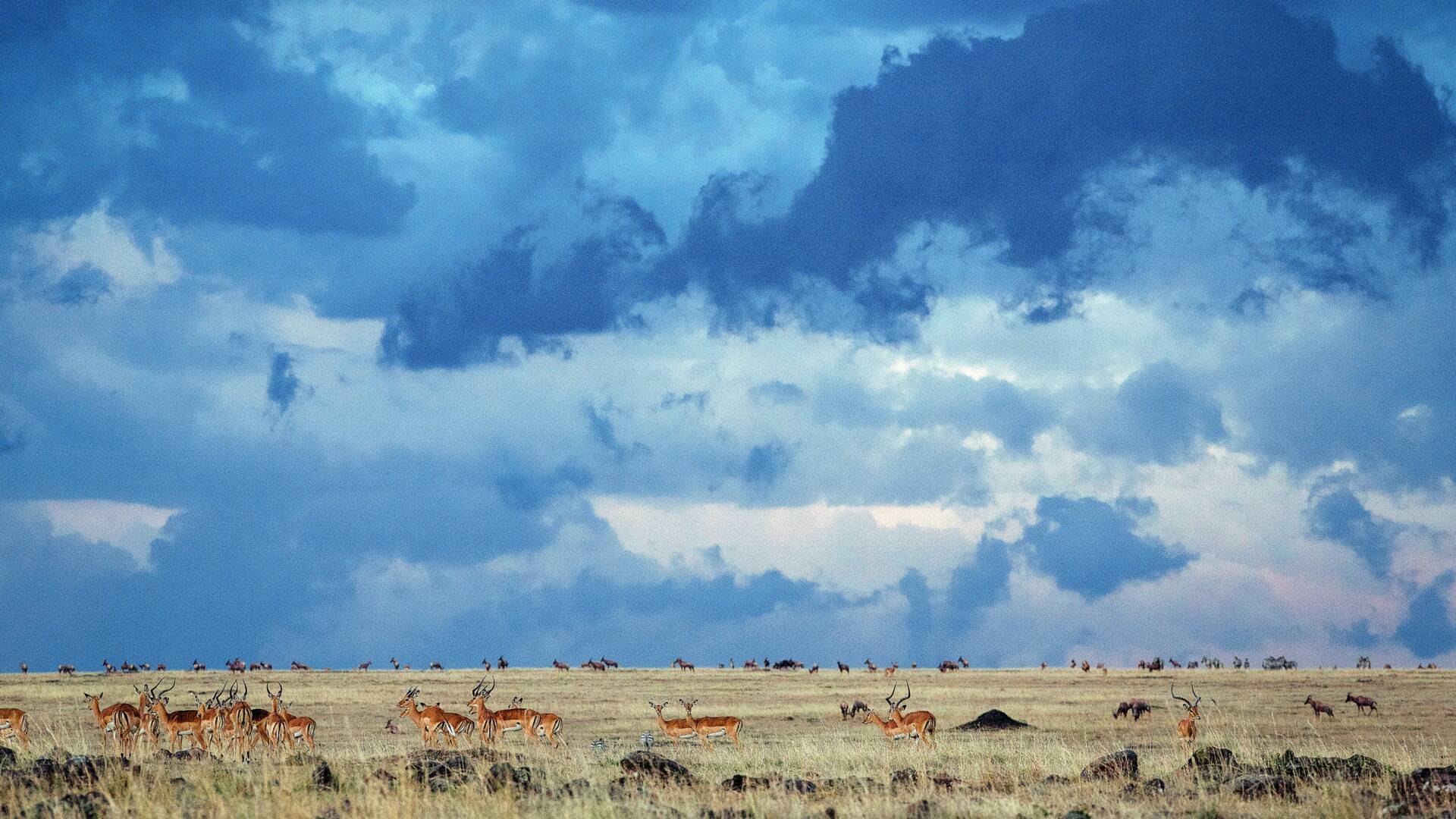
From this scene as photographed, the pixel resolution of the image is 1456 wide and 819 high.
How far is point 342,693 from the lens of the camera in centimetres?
5803

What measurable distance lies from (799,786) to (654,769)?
9.84 ft

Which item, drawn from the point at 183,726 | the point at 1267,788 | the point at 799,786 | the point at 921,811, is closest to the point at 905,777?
the point at 799,786

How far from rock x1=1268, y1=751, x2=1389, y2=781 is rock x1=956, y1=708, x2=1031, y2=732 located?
17409mm

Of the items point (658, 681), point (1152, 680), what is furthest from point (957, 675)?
point (658, 681)

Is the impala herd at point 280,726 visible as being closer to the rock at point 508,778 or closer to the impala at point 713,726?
the impala at point 713,726

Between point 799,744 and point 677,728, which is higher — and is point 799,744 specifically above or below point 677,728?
below

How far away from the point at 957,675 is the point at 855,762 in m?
60.4

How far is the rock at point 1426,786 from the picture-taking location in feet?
55.3

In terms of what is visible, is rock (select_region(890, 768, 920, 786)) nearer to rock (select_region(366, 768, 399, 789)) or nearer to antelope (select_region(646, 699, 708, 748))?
rock (select_region(366, 768, 399, 789))

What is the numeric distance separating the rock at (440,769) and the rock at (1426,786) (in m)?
13.7

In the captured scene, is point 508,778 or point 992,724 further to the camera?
point 992,724

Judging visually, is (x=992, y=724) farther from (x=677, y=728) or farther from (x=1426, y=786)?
(x=1426, y=786)

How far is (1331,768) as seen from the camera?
2127cm

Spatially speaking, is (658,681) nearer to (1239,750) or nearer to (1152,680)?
(1152,680)
